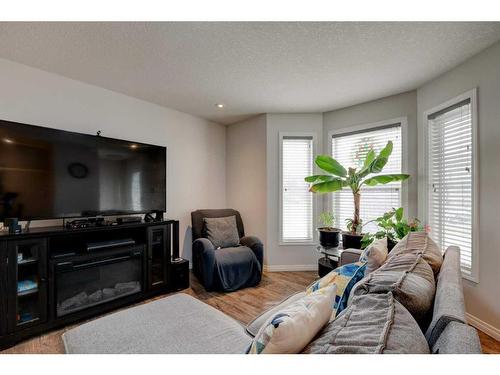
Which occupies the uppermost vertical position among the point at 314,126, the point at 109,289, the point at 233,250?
the point at 314,126

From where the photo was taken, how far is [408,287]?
2.88ft

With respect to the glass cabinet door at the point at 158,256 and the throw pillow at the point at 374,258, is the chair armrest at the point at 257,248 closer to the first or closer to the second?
the glass cabinet door at the point at 158,256

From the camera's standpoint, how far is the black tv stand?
1.83 meters

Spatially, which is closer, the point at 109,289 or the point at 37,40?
the point at 37,40

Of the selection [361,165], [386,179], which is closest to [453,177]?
[386,179]

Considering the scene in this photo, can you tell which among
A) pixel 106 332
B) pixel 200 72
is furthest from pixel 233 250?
pixel 200 72

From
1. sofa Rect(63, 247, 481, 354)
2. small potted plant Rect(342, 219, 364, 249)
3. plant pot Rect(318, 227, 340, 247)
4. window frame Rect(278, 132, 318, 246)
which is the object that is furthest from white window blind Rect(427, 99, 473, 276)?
window frame Rect(278, 132, 318, 246)

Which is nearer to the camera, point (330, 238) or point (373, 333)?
point (373, 333)

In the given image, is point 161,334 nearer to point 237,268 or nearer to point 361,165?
point 237,268

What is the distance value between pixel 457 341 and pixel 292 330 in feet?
1.38
